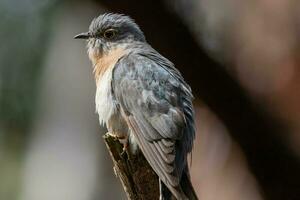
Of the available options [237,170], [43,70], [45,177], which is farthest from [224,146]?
[43,70]

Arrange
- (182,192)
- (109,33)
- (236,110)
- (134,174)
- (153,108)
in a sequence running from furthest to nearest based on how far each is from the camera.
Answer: (109,33) < (236,110) < (153,108) < (134,174) < (182,192)

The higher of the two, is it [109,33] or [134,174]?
[109,33]

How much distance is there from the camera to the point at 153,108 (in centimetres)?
594

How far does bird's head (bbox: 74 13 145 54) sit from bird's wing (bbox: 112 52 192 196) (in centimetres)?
57

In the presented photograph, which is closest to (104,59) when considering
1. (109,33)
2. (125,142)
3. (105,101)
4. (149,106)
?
(109,33)

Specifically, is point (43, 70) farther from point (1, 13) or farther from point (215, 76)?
point (215, 76)

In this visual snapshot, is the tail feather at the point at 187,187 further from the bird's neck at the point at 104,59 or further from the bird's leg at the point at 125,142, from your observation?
the bird's neck at the point at 104,59

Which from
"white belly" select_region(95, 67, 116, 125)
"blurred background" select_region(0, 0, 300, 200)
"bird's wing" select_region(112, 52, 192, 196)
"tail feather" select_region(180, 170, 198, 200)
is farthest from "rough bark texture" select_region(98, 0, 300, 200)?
"tail feather" select_region(180, 170, 198, 200)

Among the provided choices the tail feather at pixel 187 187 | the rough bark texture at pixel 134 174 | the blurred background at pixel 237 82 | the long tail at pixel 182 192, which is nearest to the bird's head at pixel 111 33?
the blurred background at pixel 237 82

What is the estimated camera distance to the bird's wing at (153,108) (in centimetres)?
541

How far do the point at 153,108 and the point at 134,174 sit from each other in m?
0.71

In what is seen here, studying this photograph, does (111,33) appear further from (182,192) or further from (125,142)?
(182,192)

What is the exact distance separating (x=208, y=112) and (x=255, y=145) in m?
0.52

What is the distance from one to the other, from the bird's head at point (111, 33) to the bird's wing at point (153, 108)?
22.5 inches
